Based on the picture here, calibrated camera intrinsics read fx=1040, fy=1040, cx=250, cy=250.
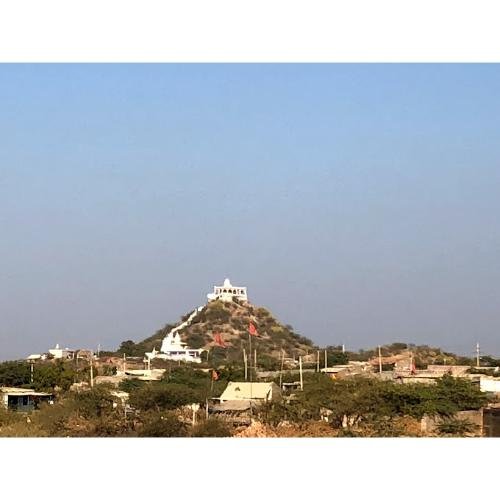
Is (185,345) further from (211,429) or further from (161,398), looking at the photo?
(211,429)

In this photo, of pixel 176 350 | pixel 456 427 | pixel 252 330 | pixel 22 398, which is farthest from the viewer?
pixel 176 350

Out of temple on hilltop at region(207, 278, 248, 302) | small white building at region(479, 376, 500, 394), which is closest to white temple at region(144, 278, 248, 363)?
temple on hilltop at region(207, 278, 248, 302)

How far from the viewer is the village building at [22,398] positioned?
1270cm

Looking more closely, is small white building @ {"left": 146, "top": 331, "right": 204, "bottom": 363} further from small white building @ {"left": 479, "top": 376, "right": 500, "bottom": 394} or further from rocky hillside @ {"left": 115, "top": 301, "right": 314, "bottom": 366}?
small white building @ {"left": 479, "top": 376, "right": 500, "bottom": 394}

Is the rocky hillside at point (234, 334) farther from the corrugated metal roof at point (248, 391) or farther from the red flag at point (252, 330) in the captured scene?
the corrugated metal roof at point (248, 391)

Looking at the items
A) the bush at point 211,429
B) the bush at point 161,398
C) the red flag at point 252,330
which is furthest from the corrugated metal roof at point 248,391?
the red flag at point 252,330

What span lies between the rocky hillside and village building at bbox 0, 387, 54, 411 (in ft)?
18.5

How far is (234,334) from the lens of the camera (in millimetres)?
19625

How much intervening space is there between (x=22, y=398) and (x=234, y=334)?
7.08m

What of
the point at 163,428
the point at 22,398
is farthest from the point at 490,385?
the point at 22,398

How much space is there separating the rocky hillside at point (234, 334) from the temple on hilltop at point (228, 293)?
0.65ft
